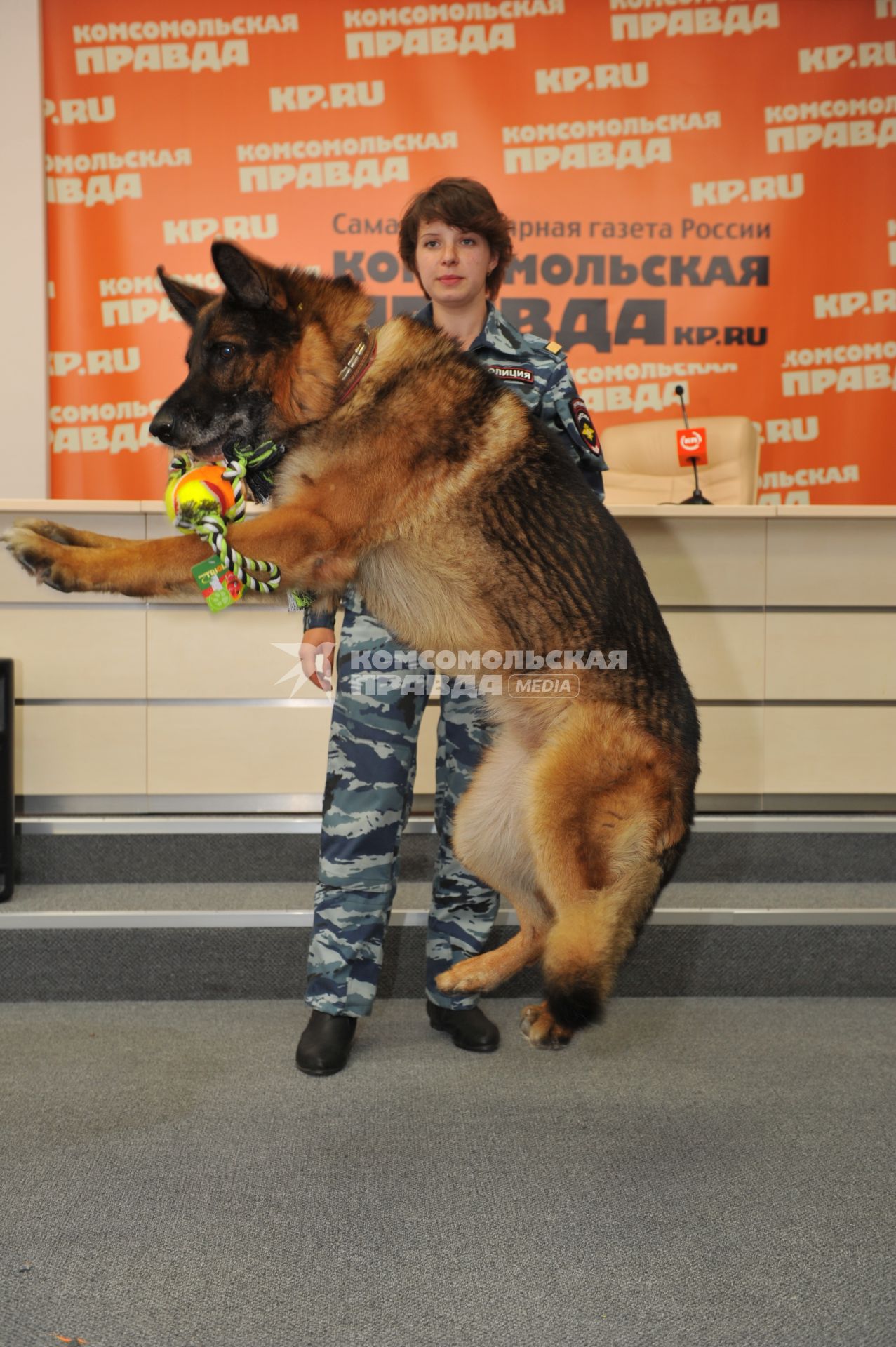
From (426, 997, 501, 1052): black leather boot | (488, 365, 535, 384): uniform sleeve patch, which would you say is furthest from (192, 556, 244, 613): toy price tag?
(426, 997, 501, 1052): black leather boot

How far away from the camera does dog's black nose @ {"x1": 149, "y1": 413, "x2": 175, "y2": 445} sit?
4.80 feet

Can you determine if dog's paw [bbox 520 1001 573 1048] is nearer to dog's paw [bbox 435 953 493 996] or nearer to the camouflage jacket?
dog's paw [bbox 435 953 493 996]

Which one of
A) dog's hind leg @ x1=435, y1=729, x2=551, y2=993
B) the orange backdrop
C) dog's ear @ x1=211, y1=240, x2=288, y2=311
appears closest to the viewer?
dog's ear @ x1=211, y1=240, x2=288, y2=311

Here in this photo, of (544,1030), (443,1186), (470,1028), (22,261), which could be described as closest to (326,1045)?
(470,1028)

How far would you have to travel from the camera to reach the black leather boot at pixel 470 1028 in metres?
2.51

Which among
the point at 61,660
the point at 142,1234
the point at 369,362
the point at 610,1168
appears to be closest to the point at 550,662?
the point at 369,362

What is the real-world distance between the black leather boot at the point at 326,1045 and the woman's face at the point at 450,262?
1.71 meters

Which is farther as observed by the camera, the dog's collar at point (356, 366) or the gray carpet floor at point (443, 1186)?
the dog's collar at point (356, 366)

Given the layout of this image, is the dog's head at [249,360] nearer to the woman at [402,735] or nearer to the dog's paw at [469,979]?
the woman at [402,735]

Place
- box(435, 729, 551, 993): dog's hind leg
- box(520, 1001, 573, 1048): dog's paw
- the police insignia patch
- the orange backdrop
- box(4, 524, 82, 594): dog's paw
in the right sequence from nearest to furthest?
box(4, 524, 82, 594): dog's paw
box(520, 1001, 573, 1048): dog's paw
box(435, 729, 551, 993): dog's hind leg
the police insignia patch
the orange backdrop

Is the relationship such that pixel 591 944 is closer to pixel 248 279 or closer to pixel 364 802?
pixel 364 802

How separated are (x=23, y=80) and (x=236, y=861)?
483cm

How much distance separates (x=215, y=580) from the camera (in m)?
1.41

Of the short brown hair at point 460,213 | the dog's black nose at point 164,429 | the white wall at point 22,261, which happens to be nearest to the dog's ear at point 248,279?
the dog's black nose at point 164,429
